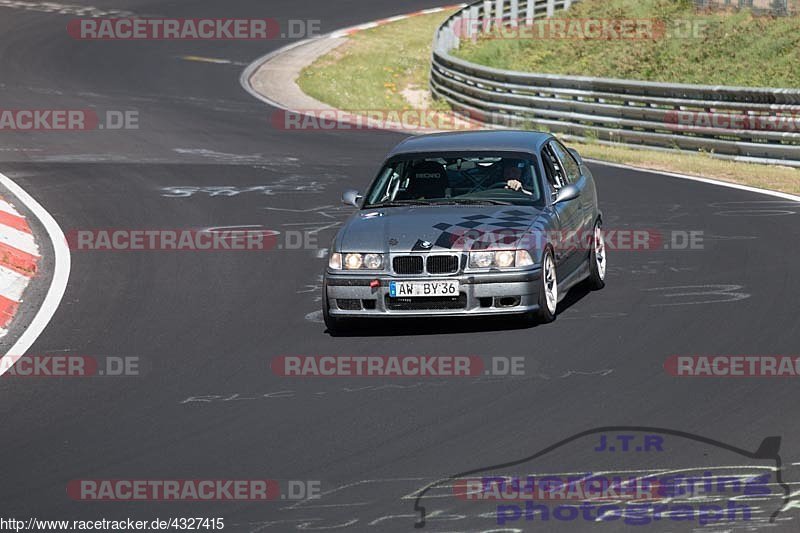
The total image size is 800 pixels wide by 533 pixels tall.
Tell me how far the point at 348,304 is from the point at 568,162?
3.24 m

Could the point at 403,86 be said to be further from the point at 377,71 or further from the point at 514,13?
the point at 514,13

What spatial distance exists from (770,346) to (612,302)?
208 centimetres

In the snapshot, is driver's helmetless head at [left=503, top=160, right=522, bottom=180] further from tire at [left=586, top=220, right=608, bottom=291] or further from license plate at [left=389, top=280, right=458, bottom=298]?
license plate at [left=389, top=280, right=458, bottom=298]

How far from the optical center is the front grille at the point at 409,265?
1105cm

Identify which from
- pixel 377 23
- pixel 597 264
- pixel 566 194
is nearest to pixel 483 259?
pixel 566 194

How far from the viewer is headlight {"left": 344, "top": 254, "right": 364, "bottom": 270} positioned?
1120cm

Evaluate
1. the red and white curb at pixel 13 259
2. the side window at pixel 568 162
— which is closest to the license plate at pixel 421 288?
the side window at pixel 568 162

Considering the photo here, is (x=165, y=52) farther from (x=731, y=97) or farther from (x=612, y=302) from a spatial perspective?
(x=612, y=302)

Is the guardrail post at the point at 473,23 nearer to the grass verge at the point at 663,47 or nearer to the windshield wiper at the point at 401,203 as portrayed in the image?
the grass verge at the point at 663,47

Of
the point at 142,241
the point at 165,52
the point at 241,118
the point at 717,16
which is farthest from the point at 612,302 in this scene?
the point at 165,52

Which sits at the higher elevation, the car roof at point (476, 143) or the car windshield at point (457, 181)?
the car roof at point (476, 143)

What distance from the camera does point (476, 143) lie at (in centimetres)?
1251

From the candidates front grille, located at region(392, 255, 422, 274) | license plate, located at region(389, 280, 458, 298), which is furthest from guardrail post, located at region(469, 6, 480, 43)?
license plate, located at region(389, 280, 458, 298)

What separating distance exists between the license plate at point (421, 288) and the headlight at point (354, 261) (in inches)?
13.6
